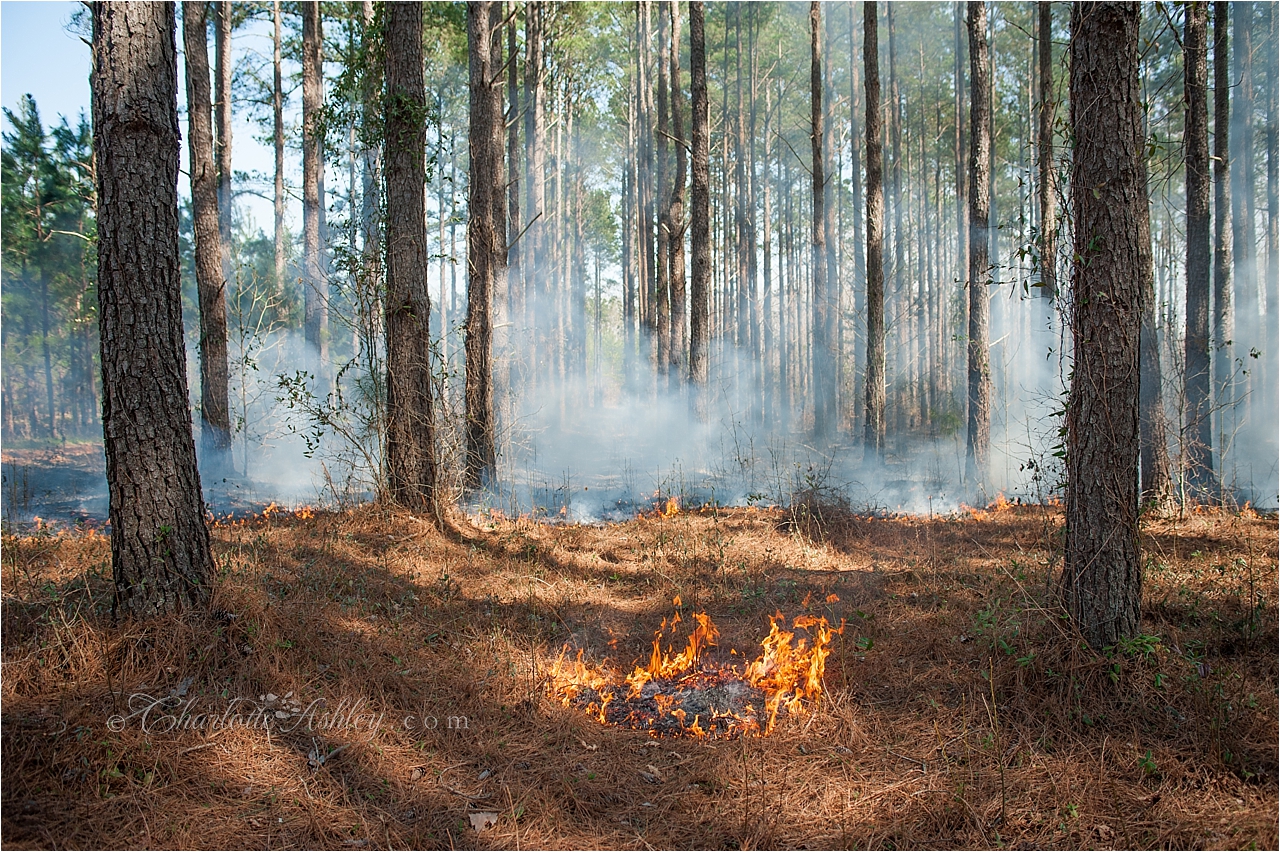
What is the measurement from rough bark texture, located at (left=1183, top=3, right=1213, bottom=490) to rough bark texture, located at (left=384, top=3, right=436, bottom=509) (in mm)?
8449

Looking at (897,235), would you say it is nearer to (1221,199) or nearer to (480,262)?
(1221,199)

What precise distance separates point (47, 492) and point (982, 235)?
1483cm

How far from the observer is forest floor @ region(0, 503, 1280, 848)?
2740mm

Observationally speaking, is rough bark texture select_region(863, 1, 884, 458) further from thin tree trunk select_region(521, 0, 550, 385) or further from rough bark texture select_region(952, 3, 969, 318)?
rough bark texture select_region(952, 3, 969, 318)

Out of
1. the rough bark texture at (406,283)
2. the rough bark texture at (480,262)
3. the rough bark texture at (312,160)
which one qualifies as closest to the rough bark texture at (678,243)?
the rough bark texture at (480,262)

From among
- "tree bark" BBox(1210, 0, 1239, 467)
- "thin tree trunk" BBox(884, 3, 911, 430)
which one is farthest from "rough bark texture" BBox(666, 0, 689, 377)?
"thin tree trunk" BBox(884, 3, 911, 430)

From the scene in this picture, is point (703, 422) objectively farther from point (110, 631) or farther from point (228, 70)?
point (228, 70)

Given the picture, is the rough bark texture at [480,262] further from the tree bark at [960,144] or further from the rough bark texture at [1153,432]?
the tree bark at [960,144]

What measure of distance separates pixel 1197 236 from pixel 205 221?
14.5 metres

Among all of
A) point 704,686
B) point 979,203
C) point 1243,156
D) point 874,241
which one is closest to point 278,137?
point 874,241

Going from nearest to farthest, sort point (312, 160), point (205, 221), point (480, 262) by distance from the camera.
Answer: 1. point (480, 262)
2. point (205, 221)
3. point (312, 160)

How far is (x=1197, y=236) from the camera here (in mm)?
8508

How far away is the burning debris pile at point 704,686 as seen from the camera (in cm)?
372

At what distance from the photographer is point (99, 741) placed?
2.87 m
